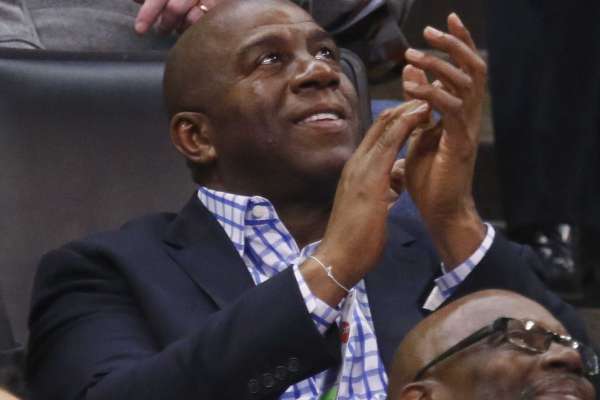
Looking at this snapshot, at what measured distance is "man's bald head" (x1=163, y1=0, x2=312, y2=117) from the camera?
12.2ft

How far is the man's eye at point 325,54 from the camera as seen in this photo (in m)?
3.78

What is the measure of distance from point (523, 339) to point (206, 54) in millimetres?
1057

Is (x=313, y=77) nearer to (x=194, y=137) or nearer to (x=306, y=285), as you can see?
(x=194, y=137)

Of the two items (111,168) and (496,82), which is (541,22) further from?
(111,168)

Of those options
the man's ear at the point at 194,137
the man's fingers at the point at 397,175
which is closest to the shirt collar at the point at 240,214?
the man's ear at the point at 194,137

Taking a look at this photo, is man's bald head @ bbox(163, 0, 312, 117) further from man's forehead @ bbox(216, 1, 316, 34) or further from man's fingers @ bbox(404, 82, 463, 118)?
man's fingers @ bbox(404, 82, 463, 118)

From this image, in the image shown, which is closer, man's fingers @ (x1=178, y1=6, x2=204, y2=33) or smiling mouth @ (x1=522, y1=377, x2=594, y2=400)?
smiling mouth @ (x1=522, y1=377, x2=594, y2=400)

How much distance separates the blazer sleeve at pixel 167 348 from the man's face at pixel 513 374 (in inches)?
12.3

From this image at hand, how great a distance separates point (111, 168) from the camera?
13.2 feet

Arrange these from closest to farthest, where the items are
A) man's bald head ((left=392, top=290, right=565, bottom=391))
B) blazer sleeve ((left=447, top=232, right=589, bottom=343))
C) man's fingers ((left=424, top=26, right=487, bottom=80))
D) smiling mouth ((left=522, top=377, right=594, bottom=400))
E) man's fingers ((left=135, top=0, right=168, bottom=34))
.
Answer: smiling mouth ((left=522, top=377, right=594, bottom=400))
man's bald head ((left=392, top=290, right=565, bottom=391))
man's fingers ((left=424, top=26, right=487, bottom=80))
blazer sleeve ((left=447, top=232, right=589, bottom=343))
man's fingers ((left=135, top=0, right=168, bottom=34))

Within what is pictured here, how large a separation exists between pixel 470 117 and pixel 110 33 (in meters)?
1.22

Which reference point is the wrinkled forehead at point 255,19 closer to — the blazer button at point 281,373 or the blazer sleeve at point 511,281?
the blazer sleeve at point 511,281

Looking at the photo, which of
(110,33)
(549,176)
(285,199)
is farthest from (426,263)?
(549,176)

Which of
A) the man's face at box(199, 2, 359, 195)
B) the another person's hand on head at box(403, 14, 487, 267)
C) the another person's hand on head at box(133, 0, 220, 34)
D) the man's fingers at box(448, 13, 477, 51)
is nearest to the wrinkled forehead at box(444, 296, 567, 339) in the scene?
the another person's hand on head at box(403, 14, 487, 267)
